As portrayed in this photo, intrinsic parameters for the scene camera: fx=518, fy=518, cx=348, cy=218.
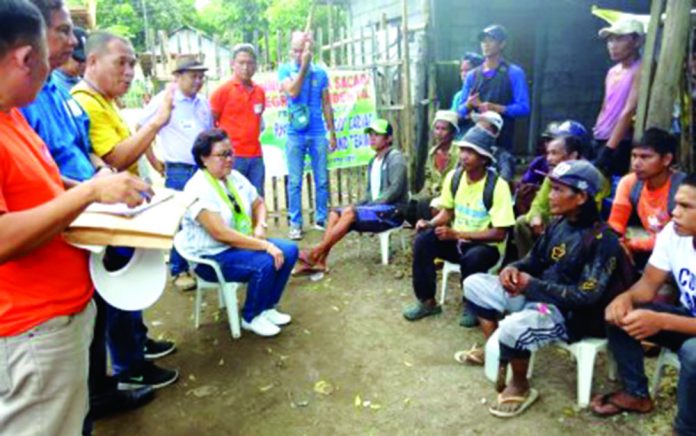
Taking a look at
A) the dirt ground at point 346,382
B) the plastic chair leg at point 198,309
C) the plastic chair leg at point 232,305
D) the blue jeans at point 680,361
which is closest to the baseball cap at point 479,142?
the dirt ground at point 346,382

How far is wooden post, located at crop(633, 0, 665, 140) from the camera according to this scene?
385 cm

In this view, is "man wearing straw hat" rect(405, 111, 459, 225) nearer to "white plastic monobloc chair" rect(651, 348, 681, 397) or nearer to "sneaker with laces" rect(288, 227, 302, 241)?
"sneaker with laces" rect(288, 227, 302, 241)

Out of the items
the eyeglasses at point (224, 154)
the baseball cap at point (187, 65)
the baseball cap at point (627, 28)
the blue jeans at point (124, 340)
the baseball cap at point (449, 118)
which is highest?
the baseball cap at point (627, 28)

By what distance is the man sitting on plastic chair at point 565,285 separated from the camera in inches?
115

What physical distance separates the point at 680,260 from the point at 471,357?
144 cm

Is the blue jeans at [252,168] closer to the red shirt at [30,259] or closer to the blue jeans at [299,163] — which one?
the blue jeans at [299,163]

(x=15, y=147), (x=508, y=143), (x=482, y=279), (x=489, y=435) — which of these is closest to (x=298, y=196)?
(x=508, y=143)

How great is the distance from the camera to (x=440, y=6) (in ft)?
27.6

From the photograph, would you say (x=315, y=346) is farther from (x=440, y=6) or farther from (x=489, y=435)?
(x=440, y=6)

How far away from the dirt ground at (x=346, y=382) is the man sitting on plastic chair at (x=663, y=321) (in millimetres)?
144

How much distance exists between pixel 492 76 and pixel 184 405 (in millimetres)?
4188

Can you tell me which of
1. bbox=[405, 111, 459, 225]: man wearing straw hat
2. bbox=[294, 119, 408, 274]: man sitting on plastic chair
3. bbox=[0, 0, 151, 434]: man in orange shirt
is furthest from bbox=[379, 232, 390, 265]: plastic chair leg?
bbox=[0, 0, 151, 434]: man in orange shirt

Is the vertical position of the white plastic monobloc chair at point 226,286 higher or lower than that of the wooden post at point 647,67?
lower

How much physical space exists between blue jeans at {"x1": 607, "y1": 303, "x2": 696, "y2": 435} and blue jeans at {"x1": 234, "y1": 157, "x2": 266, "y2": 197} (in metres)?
4.00
